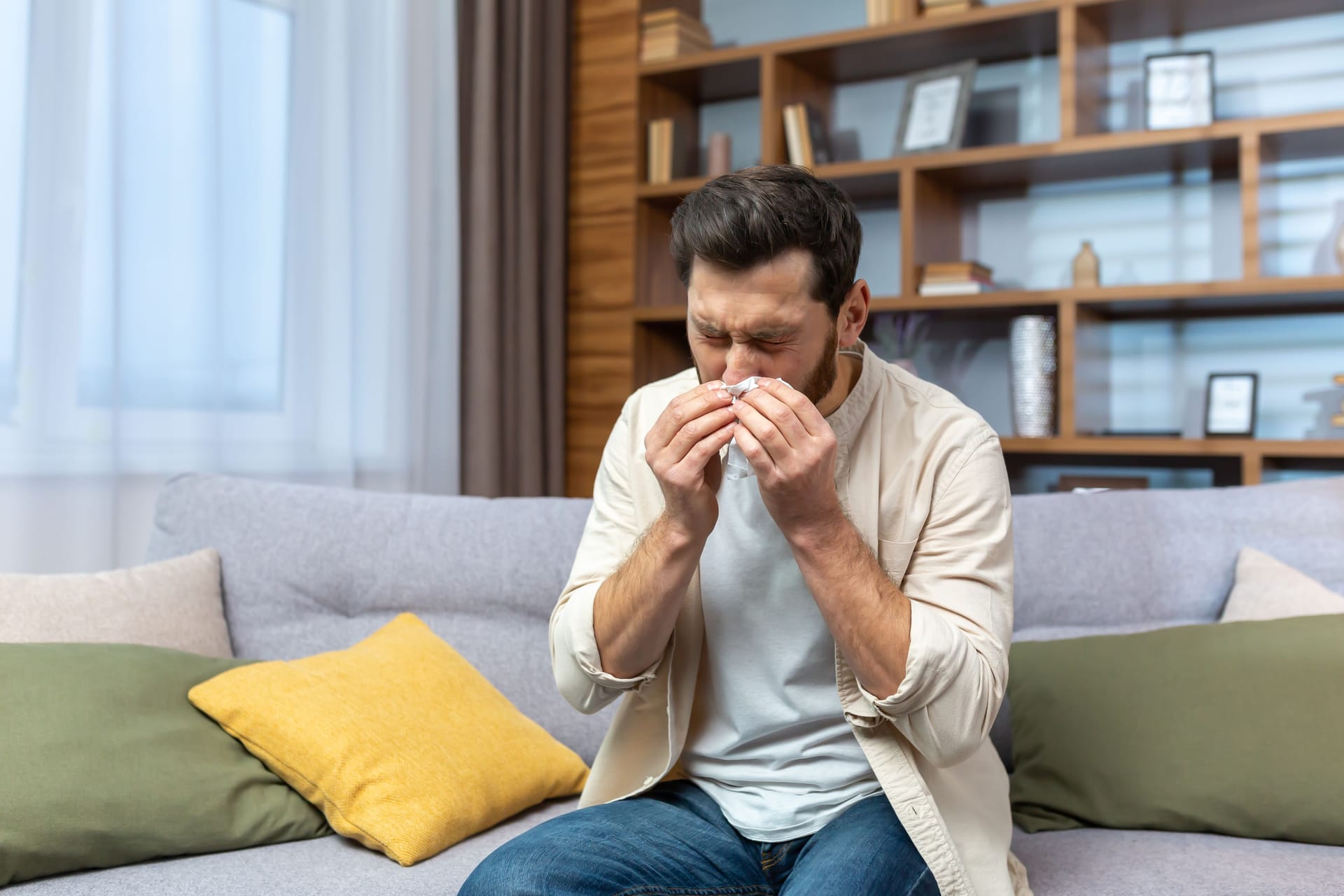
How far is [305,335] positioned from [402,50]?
795 mm

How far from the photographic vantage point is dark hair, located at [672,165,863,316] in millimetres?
1216

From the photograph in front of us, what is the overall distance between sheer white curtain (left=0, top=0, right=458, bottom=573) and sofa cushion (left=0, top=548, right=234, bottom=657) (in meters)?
0.50

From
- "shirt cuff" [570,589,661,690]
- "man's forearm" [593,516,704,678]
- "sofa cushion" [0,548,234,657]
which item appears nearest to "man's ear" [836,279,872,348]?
"man's forearm" [593,516,704,678]

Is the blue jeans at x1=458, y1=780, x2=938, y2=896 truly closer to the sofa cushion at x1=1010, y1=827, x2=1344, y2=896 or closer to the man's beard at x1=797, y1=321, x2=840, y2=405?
the sofa cushion at x1=1010, y1=827, x2=1344, y2=896

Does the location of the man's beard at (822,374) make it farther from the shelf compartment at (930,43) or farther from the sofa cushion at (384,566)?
the shelf compartment at (930,43)

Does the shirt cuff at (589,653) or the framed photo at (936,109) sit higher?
the framed photo at (936,109)

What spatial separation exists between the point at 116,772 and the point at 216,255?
137 cm

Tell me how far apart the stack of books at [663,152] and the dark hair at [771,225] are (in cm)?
226

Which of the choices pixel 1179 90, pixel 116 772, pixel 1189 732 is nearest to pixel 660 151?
pixel 1179 90

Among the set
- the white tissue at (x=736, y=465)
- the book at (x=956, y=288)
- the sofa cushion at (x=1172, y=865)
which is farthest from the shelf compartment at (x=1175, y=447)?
the white tissue at (x=736, y=465)

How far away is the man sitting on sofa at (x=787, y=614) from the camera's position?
1.16m

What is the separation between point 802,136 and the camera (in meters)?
3.35

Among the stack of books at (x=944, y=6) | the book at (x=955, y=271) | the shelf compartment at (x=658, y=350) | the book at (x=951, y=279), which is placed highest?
the stack of books at (x=944, y=6)

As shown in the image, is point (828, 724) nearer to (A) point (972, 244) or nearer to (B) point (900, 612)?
(B) point (900, 612)
